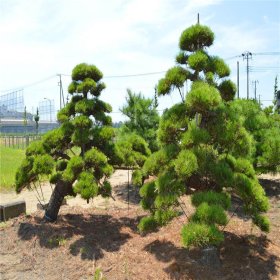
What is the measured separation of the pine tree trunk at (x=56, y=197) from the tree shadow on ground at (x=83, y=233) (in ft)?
0.61

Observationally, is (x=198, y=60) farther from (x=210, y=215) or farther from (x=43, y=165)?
(x=43, y=165)

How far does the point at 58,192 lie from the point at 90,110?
5.63 ft

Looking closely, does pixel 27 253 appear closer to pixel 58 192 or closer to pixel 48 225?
pixel 48 225

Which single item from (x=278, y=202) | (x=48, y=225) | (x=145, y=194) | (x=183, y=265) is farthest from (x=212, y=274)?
(x=278, y=202)

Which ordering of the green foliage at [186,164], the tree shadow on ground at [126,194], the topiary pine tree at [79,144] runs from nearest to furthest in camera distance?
the green foliage at [186,164]
the topiary pine tree at [79,144]
the tree shadow on ground at [126,194]

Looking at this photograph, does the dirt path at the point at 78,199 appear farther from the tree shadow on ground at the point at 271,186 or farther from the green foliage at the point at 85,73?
the tree shadow on ground at the point at 271,186

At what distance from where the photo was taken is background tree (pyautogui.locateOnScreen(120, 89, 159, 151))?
35.5 feet

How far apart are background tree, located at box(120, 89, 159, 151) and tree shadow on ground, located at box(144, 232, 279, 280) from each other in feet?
17.3

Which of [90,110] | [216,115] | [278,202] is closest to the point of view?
[216,115]

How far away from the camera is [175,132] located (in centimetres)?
521

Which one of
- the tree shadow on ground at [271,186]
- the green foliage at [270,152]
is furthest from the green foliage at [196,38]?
the tree shadow on ground at [271,186]

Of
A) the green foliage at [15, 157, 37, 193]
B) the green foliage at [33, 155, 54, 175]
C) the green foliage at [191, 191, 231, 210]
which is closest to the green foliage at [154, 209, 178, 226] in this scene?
the green foliage at [191, 191, 231, 210]

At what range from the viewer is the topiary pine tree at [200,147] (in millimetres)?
4723

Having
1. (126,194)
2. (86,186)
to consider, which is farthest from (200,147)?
(126,194)
